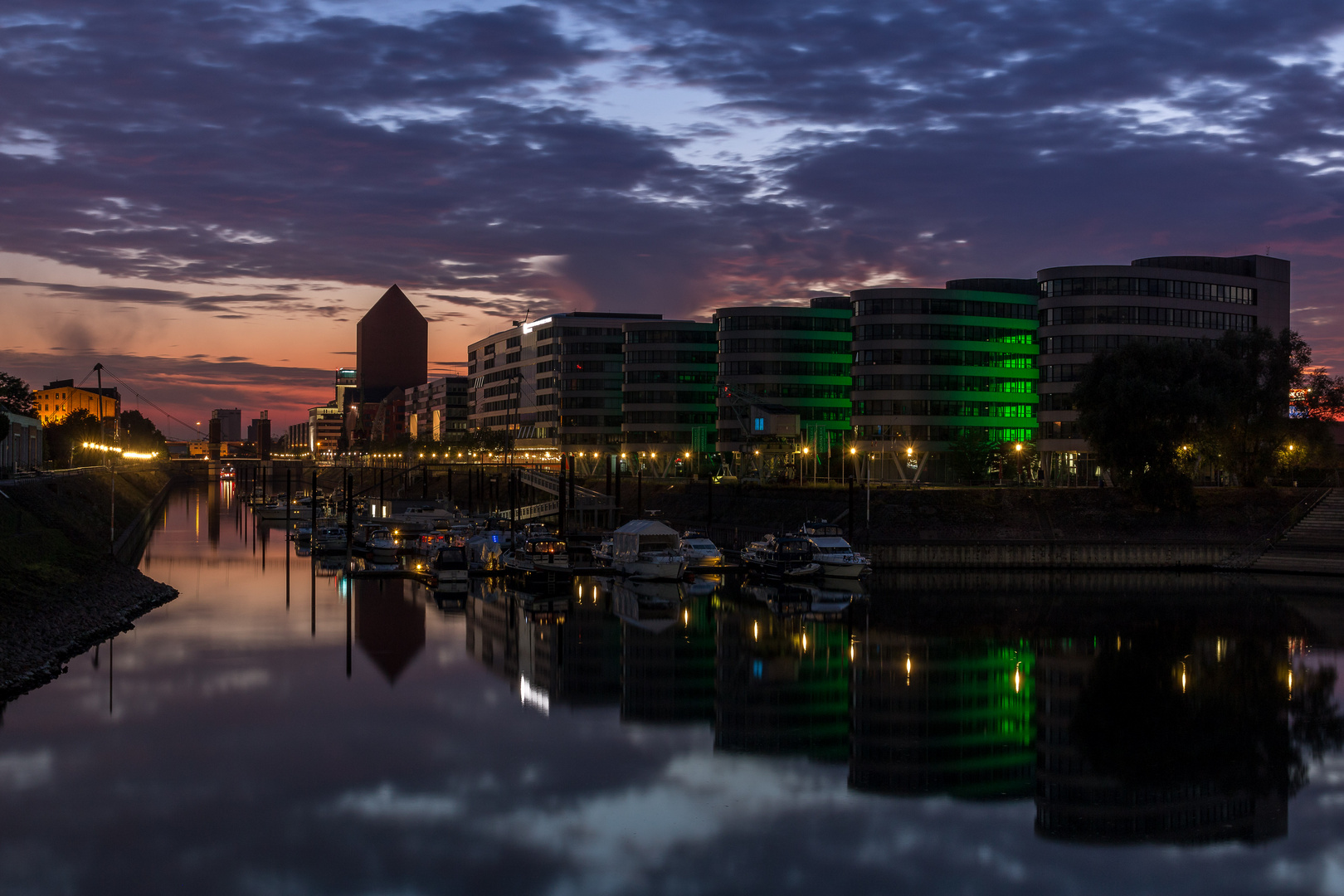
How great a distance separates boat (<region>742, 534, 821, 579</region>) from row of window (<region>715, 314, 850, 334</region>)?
75.4m

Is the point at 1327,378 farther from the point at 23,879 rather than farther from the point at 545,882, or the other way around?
the point at 23,879

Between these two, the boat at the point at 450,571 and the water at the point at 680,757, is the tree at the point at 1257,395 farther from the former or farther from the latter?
the boat at the point at 450,571

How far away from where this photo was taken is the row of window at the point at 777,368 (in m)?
159

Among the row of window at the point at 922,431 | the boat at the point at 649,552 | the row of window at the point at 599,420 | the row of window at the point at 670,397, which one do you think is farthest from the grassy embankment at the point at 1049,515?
the row of window at the point at 599,420

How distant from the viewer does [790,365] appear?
159250 millimetres

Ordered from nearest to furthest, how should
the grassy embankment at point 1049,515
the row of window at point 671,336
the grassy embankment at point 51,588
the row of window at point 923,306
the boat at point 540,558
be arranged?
1. the grassy embankment at point 51,588
2. the boat at point 540,558
3. the grassy embankment at point 1049,515
4. the row of window at point 923,306
5. the row of window at point 671,336

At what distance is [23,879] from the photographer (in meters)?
27.0

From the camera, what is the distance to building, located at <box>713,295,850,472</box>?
15838cm

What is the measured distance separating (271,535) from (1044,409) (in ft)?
312

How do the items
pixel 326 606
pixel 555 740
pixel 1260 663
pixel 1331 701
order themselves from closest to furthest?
pixel 555 740
pixel 1331 701
pixel 1260 663
pixel 326 606

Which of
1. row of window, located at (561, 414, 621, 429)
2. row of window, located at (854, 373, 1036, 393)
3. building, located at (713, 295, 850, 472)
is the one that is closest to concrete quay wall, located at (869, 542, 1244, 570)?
row of window, located at (854, 373, 1036, 393)

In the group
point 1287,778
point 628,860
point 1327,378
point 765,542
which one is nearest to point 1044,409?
point 1327,378

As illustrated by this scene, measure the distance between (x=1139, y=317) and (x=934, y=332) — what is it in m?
24.5

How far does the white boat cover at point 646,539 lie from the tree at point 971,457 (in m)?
46.5
